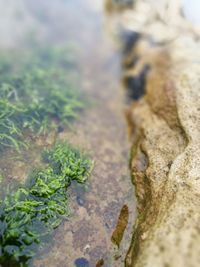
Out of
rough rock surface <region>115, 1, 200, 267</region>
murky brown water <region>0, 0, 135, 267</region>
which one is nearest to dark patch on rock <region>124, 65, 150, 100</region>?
rough rock surface <region>115, 1, 200, 267</region>

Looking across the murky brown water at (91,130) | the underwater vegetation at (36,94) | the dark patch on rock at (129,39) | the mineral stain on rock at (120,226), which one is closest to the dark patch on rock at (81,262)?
the murky brown water at (91,130)

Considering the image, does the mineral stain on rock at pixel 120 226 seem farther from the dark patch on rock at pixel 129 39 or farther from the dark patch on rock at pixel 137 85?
the dark patch on rock at pixel 129 39

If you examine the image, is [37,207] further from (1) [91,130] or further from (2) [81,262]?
(1) [91,130]

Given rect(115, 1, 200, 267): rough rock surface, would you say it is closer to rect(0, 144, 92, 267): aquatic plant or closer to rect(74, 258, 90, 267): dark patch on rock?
rect(74, 258, 90, 267): dark patch on rock

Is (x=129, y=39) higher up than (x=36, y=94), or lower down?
higher up

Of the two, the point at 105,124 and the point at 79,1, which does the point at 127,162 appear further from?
the point at 79,1

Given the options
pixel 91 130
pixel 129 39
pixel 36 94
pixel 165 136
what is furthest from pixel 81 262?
pixel 129 39
